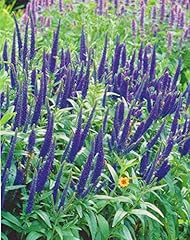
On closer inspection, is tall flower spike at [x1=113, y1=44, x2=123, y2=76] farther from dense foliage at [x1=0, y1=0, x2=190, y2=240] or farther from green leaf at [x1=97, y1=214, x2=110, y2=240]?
green leaf at [x1=97, y1=214, x2=110, y2=240]

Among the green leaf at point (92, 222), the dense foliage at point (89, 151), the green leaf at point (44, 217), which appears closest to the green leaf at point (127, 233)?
the dense foliage at point (89, 151)

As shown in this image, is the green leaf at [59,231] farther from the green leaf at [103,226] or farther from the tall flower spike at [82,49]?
the tall flower spike at [82,49]

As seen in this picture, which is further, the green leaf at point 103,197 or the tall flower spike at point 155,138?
the tall flower spike at point 155,138

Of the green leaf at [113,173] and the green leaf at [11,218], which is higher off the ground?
the green leaf at [113,173]

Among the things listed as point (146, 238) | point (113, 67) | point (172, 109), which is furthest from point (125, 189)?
point (113, 67)

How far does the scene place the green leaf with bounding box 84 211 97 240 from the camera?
319 centimetres

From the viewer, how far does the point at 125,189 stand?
3.44 m

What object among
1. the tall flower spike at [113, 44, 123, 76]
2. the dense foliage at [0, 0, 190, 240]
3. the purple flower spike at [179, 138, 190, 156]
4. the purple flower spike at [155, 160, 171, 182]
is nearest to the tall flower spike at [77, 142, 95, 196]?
the dense foliage at [0, 0, 190, 240]

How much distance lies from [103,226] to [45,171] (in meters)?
0.53

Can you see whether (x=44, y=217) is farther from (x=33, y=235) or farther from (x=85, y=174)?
(x=85, y=174)

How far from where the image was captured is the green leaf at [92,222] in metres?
3.19

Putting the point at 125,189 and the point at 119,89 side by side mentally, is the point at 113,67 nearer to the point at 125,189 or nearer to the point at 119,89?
the point at 119,89

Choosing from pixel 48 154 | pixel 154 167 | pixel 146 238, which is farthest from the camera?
pixel 146 238

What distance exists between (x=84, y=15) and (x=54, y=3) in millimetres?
369
